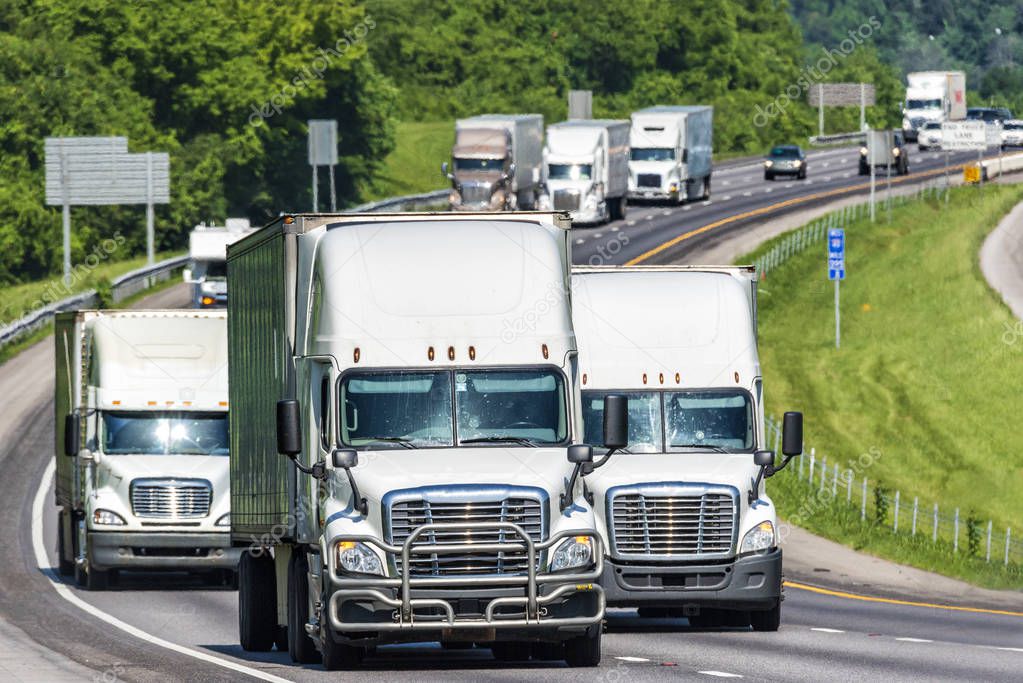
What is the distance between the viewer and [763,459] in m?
23.0

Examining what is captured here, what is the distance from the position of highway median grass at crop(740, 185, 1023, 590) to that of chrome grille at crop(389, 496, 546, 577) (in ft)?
73.5

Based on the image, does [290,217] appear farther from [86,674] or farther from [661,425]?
[661,425]

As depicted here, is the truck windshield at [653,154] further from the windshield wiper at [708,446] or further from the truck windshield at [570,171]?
the windshield wiper at [708,446]

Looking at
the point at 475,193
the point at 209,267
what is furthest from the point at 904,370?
the point at 209,267

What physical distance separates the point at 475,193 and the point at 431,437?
56931mm

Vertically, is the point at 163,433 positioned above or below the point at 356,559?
above

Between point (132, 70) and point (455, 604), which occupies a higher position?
point (132, 70)

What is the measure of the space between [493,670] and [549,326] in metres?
3.13

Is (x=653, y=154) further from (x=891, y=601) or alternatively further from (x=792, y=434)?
(x=792, y=434)

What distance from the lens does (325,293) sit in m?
18.2

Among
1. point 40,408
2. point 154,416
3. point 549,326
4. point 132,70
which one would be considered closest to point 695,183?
point 132,70

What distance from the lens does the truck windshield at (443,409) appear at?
18.0m

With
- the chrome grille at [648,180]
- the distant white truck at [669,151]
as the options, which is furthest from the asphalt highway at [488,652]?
the chrome grille at [648,180]

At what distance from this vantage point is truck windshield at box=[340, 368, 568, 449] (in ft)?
59.0
